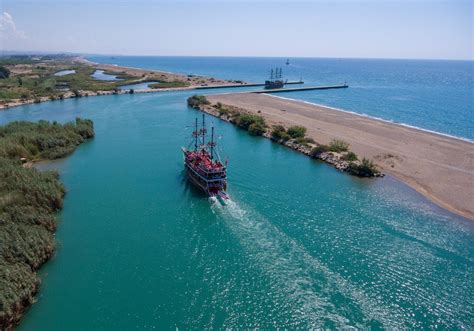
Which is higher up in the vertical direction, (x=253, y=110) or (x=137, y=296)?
(x=253, y=110)

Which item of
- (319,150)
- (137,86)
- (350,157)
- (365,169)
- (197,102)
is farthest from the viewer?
(137,86)

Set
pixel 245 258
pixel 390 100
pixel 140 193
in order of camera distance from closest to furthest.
Answer: pixel 245 258 → pixel 140 193 → pixel 390 100

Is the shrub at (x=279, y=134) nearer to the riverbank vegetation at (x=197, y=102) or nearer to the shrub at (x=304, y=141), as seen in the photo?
the shrub at (x=304, y=141)

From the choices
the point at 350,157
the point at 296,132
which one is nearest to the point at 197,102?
Result: the point at 296,132

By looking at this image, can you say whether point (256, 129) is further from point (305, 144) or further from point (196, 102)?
point (196, 102)

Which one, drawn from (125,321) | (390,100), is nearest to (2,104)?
(125,321)

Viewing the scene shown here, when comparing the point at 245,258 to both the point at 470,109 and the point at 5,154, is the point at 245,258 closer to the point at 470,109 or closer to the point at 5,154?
the point at 5,154
